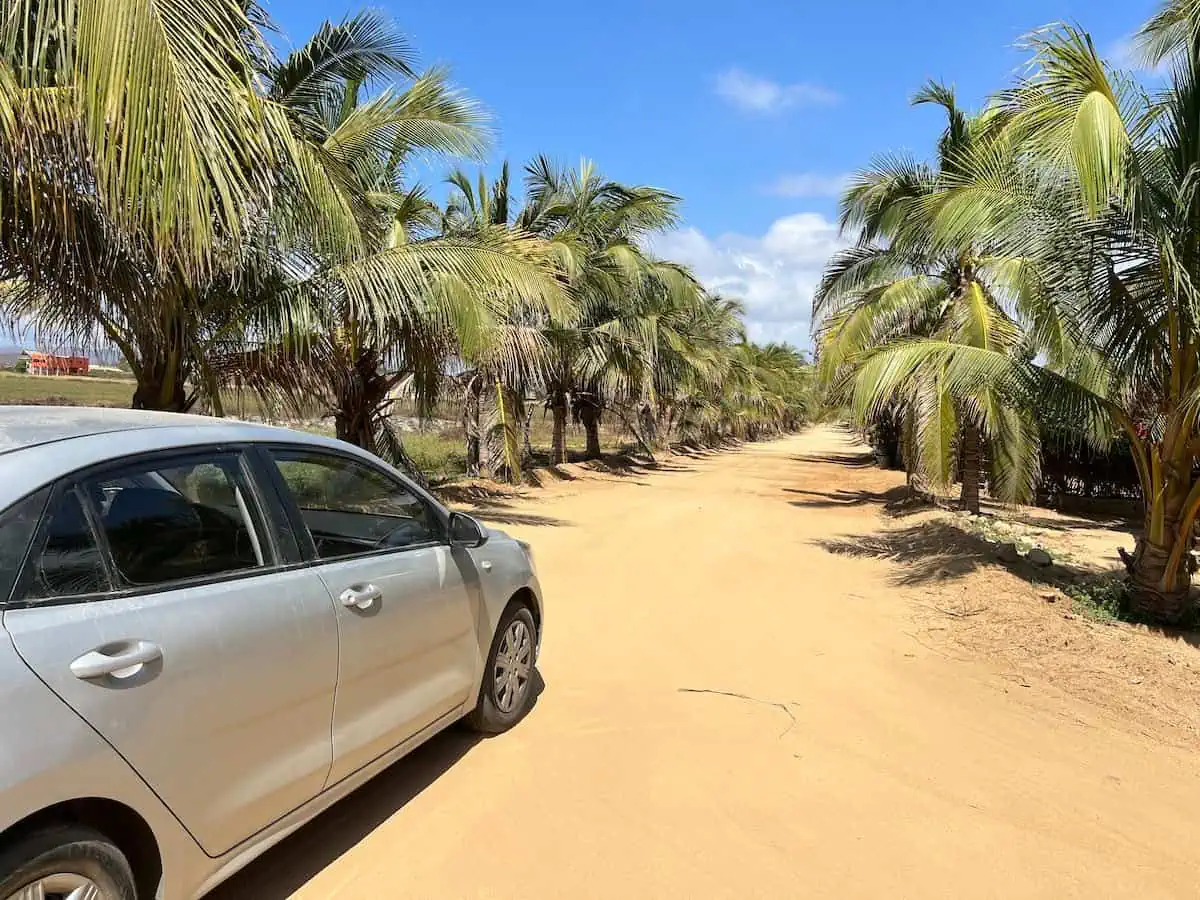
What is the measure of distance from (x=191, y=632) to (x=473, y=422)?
17387 millimetres

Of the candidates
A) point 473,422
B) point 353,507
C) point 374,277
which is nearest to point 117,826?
point 353,507

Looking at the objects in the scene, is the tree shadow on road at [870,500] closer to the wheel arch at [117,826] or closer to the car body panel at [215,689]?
the car body panel at [215,689]

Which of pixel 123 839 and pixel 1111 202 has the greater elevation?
pixel 1111 202

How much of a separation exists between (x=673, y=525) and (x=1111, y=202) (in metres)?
7.61

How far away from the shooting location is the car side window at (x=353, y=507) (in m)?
3.35

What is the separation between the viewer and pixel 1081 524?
15.5 m

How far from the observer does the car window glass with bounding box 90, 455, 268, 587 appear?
7.74 ft

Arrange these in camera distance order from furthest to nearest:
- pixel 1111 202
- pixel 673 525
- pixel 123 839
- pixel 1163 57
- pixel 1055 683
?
1. pixel 673 525
2. pixel 1163 57
3. pixel 1111 202
4. pixel 1055 683
5. pixel 123 839

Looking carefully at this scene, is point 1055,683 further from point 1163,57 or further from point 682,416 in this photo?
point 682,416

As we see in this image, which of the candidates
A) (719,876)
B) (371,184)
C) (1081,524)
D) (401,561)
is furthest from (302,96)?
(1081,524)

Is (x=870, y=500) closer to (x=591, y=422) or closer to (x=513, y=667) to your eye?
(x=591, y=422)

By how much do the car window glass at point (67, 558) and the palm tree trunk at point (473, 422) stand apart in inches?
614

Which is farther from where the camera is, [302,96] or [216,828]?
[302,96]

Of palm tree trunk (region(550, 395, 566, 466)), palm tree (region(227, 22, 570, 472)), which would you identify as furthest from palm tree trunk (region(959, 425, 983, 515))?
palm tree trunk (region(550, 395, 566, 466))
